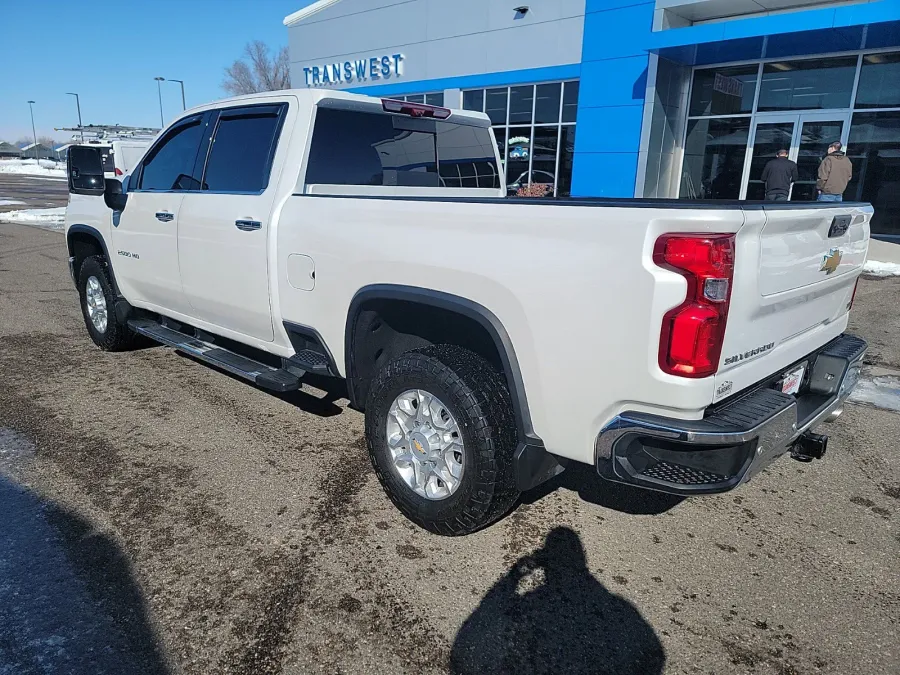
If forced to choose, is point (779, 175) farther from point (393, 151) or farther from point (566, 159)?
point (393, 151)

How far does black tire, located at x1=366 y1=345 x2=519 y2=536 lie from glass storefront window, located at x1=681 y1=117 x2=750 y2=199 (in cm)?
1389

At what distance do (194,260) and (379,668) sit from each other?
10.1 ft

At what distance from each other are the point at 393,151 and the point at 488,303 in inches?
82.7

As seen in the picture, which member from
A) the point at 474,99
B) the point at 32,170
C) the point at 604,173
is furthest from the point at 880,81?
the point at 32,170

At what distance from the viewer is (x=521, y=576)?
2.75m

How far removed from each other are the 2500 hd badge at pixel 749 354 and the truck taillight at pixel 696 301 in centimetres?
14

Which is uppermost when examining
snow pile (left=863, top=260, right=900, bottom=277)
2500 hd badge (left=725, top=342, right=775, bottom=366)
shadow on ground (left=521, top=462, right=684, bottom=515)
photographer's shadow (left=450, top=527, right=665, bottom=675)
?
2500 hd badge (left=725, top=342, right=775, bottom=366)

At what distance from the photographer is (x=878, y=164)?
13.1 m

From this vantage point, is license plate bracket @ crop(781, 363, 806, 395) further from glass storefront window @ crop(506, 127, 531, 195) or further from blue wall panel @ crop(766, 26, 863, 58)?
glass storefront window @ crop(506, 127, 531, 195)

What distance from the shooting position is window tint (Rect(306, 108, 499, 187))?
12.8 ft

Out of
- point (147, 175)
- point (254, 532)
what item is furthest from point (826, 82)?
point (254, 532)

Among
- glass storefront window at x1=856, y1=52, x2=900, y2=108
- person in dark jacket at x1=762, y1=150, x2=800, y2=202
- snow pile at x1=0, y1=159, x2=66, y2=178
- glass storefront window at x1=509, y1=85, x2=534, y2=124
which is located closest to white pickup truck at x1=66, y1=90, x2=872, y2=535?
person in dark jacket at x1=762, y1=150, x2=800, y2=202

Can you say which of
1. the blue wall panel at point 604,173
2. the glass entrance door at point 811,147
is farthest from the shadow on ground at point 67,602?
the glass entrance door at point 811,147

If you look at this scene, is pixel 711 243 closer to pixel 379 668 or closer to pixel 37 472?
pixel 379 668
